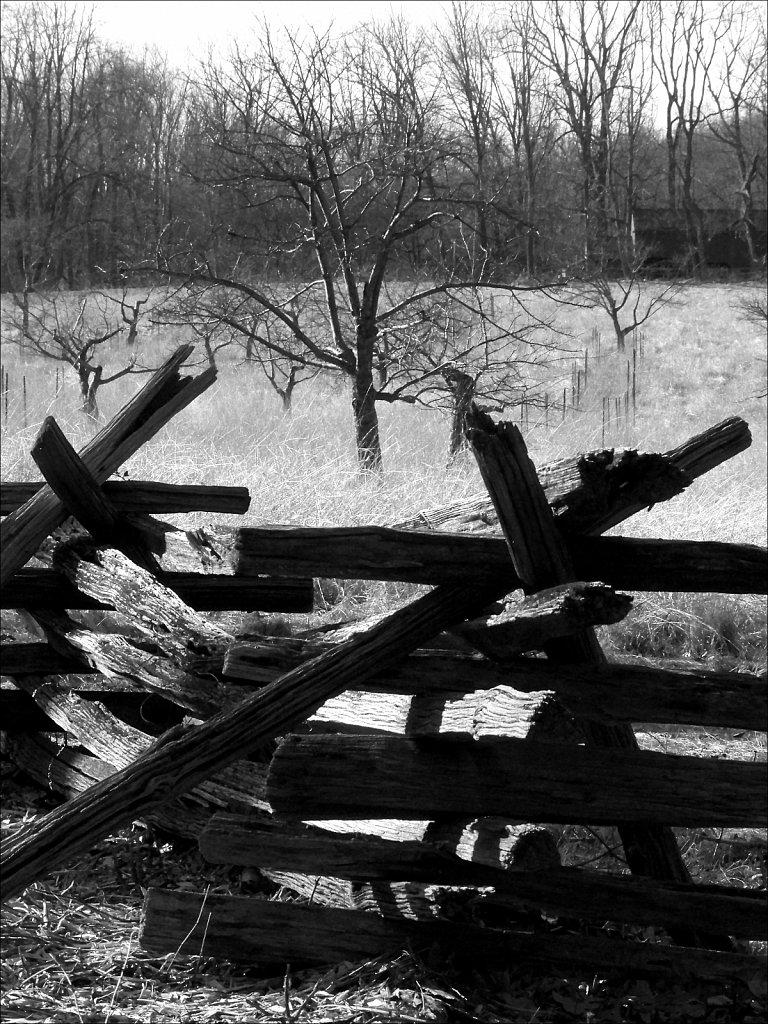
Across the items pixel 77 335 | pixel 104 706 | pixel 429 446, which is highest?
pixel 77 335

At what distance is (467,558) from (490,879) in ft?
2.53

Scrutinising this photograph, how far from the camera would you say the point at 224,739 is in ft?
7.52

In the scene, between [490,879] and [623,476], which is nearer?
[623,476]

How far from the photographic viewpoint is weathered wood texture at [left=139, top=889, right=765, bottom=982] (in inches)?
87.7

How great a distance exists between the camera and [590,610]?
193cm

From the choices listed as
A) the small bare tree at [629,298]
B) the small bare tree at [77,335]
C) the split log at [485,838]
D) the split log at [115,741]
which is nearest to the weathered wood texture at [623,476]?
the split log at [485,838]

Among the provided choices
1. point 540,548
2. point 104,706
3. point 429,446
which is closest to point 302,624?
point 104,706

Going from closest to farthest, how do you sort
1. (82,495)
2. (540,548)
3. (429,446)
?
(540,548)
(82,495)
(429,446)

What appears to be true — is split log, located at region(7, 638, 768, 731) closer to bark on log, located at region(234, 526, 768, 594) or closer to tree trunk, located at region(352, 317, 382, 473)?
bark on log, located at region(234, 526, 768, 594)

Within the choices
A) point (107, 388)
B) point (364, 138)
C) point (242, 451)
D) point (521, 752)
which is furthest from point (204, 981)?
point (107, 388)

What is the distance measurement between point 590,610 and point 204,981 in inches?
51.9

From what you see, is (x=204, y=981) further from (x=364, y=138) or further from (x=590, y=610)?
(x=364, y=138)

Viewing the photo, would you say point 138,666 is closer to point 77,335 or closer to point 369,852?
point 369,852

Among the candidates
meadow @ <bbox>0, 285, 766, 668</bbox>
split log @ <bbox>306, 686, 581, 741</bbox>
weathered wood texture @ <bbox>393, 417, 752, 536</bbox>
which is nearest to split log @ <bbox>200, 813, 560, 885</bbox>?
split log @ <bbox>306, 686, 581, 741</bbox>
